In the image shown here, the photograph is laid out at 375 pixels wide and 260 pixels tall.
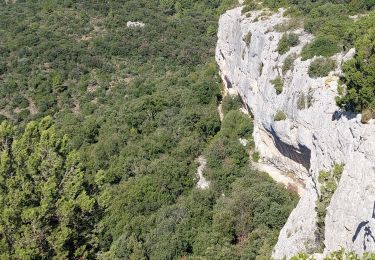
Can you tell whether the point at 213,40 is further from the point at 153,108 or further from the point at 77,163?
the point at 77,163

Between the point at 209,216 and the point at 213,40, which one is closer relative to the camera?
the point at 209,216

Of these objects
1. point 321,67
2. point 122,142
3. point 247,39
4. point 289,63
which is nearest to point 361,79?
point 321,67

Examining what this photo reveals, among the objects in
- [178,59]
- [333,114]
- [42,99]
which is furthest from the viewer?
[178,59]

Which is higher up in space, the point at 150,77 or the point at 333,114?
the point at 333,114

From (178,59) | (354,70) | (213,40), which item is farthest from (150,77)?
(354,70)

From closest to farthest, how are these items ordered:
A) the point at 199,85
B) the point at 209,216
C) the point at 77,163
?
the point at 77,163, the point at 209,216, the point at 199,85

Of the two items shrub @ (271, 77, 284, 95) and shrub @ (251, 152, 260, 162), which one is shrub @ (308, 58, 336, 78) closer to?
shrub @ (271, 77, 284, 95)

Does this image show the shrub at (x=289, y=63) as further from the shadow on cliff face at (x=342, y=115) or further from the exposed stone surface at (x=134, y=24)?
the exposed stone surface at (x=134, y=24)

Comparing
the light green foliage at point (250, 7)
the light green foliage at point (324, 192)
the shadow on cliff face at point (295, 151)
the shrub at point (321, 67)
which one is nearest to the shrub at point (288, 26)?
the shrub at point (321, 67)
